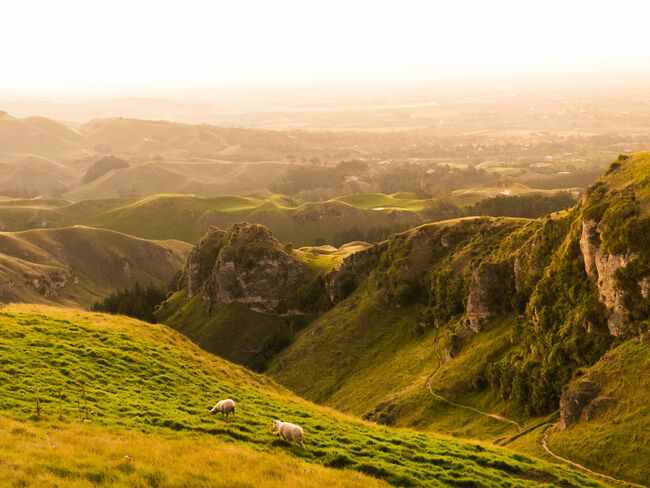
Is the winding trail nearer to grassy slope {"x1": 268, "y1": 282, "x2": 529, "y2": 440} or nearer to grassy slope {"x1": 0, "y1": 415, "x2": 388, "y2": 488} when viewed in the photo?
grassy slope {"x1": 268, "y1": 282, "x2": 529, "y2": 440}

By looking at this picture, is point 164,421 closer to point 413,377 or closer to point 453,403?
point 453,403

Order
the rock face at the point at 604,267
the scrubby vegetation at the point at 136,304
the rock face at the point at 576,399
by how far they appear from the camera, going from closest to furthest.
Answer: the rock face at the point at 576,399 → the rock face at the point at 604,267 → the scrubby vegetation at the point at 136,304

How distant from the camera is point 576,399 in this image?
42812mm

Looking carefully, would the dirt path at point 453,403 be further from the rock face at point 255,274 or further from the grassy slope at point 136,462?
the rock face at point 255,274

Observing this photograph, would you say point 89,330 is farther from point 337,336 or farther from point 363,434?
point 337,336

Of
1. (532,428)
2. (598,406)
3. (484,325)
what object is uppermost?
(598,406)

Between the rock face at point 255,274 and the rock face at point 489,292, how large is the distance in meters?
58.9

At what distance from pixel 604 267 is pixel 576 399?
15.9 meters

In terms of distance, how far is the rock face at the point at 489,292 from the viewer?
72438 mm

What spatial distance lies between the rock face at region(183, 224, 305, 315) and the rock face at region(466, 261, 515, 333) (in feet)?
193

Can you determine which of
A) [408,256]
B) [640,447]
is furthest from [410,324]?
[640,447]

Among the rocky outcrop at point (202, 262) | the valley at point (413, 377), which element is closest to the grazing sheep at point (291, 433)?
the valley at point (413, 377)

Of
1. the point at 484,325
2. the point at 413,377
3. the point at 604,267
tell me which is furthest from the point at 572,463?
the point at 413,377

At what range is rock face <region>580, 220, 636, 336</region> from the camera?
155 feet
